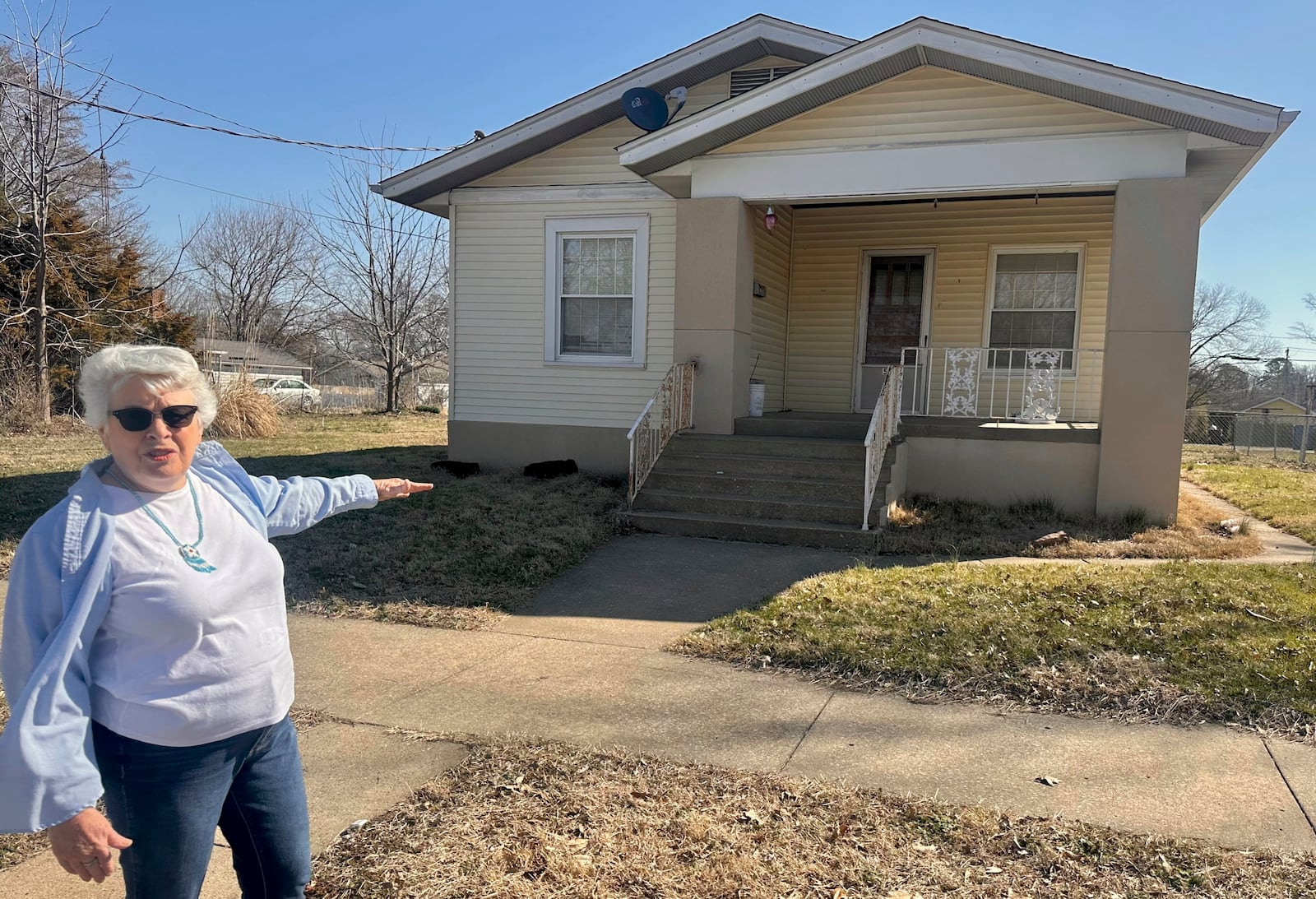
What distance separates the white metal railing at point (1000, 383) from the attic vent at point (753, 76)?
12.6 ft

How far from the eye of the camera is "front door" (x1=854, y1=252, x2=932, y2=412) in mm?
12195

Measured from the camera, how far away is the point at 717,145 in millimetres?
9766

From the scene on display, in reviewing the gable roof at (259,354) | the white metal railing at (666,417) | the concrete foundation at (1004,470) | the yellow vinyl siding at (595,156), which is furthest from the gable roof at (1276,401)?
the white metal railing at (666,417)

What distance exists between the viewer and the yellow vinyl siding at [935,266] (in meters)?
11.3

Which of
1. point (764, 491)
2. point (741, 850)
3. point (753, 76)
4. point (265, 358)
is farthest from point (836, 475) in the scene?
point (265, 358)

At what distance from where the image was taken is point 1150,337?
854cm

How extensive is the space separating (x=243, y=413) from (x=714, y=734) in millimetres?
15155

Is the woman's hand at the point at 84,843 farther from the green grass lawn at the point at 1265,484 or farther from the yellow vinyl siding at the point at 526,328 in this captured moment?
the green grass lawn at the point at 1265,484

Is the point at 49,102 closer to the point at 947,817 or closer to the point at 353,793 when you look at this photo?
the point at 353,793

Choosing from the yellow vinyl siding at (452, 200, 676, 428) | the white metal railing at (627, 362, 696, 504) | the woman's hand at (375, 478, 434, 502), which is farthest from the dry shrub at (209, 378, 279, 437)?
the woman's hand at (375, 478, 434, 502)

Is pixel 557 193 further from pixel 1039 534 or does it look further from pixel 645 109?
pixel 1039 534

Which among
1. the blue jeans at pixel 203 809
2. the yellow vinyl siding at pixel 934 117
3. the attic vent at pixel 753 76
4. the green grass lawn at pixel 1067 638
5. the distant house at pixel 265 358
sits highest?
the attic vent at pixel 753 76

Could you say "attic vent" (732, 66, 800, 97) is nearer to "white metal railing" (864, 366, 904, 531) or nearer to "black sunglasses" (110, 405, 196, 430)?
"white metal railing" (864, 366, 904, 531)

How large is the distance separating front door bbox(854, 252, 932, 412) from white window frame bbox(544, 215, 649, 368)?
3.19 m
